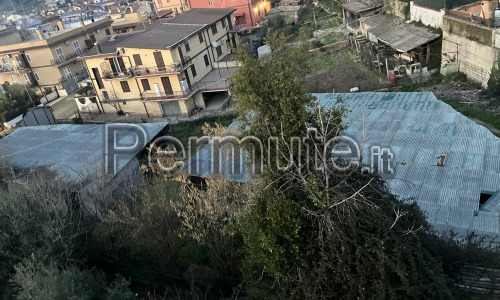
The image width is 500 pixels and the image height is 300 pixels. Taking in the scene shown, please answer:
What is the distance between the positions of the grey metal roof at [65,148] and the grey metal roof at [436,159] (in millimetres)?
4442

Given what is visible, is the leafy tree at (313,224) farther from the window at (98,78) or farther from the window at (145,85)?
the window at (98,78)

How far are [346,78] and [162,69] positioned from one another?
1475cm

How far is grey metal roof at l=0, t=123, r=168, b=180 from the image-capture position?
17422 millimetres

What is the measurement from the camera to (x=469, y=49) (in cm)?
1906

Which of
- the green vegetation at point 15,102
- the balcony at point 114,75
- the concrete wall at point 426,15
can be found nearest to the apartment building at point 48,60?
the green vegetation at point 15,102

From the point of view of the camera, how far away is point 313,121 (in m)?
8.25

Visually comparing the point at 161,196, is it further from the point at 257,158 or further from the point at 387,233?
the point at 387,233

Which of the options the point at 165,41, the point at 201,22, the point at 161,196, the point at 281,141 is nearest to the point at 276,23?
the point at 201,22

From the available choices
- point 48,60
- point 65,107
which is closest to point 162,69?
point 65,107

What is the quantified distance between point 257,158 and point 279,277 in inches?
108

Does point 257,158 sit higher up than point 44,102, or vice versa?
point 257,158

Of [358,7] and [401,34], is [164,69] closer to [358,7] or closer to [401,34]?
[401,34]

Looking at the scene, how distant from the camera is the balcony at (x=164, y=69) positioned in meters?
28.2

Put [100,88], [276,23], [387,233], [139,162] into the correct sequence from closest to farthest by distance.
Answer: [387,233]
[139,162]
[100,88]
[276,23]
